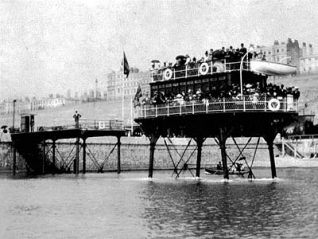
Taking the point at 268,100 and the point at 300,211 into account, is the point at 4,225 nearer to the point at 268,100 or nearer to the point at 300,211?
the point at 300,211

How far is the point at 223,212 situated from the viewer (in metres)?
31.6

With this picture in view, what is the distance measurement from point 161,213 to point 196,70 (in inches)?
945

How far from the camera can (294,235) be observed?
24000 mm

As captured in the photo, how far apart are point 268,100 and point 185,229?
85.1 feet

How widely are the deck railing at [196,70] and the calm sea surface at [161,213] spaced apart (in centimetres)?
1020

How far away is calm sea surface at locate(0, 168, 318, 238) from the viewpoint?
25109mm

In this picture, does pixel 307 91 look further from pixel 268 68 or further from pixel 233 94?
pixel 233 94

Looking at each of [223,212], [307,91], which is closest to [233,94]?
[223,212]

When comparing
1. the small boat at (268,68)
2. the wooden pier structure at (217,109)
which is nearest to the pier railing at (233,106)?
the wooden pier structure at (217,109)

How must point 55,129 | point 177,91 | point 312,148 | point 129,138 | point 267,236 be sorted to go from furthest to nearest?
point 312,148, point 129,138, point 55,129, point 177,91, point 267,236

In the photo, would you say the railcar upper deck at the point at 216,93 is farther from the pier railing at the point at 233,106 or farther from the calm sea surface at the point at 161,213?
the calm sea surface at the point at 161,213

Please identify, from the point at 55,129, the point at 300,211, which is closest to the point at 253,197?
the point at 300,211

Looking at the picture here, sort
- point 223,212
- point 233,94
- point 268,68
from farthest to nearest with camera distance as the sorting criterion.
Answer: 1. point 268,68
2. point 233,94
3. point 223,212

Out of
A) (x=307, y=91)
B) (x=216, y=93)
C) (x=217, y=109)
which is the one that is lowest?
(x=217, y=109)
